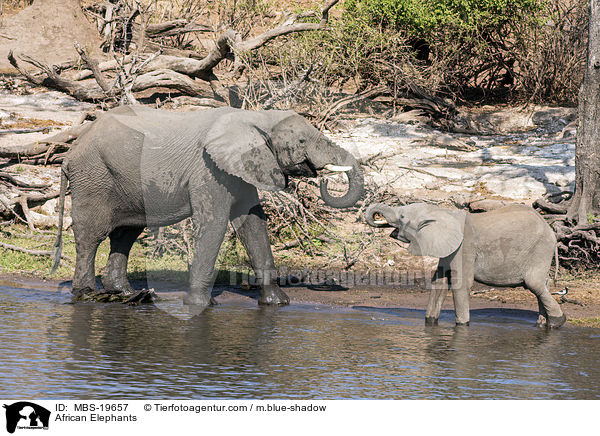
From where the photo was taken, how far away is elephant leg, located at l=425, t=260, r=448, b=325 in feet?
28.3

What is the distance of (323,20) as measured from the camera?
15.4m

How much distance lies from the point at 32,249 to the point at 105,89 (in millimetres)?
3668

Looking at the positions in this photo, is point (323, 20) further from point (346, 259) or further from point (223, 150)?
point (223, 150)

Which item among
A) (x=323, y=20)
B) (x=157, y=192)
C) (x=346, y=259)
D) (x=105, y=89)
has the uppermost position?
(x=323, y=20)

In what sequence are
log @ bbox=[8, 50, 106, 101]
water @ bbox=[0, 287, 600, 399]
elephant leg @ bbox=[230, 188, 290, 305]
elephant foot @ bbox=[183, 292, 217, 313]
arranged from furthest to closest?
1. log @ bbox=[8, 50, 106, 101]
2. elephant leg @ bbox=[230, 188, 290, 305]
3. elephant foot @ bbox=[183, 292, 217, 313]
4. water @ bbox=[0, 287, 600, 399]

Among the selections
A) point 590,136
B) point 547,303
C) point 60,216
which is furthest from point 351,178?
point 590,136

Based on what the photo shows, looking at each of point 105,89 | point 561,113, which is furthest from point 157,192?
point 561,113

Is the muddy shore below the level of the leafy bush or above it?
below

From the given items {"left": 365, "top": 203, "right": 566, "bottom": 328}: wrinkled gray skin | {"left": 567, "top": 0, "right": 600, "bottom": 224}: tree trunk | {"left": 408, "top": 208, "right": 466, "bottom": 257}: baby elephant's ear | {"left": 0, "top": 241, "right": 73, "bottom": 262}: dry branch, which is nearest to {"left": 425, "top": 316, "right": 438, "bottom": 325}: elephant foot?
{"left": 365, "top": 203, "right": 566, "bottom": 328}: wrinkled gray skin

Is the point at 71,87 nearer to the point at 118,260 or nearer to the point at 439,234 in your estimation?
the point at 118,260

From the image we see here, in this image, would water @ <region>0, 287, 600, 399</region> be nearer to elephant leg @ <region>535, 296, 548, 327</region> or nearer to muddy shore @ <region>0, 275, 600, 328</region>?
elephant leg @ <region>535, 296, 548, 327</region>

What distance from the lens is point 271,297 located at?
9.80 metres
